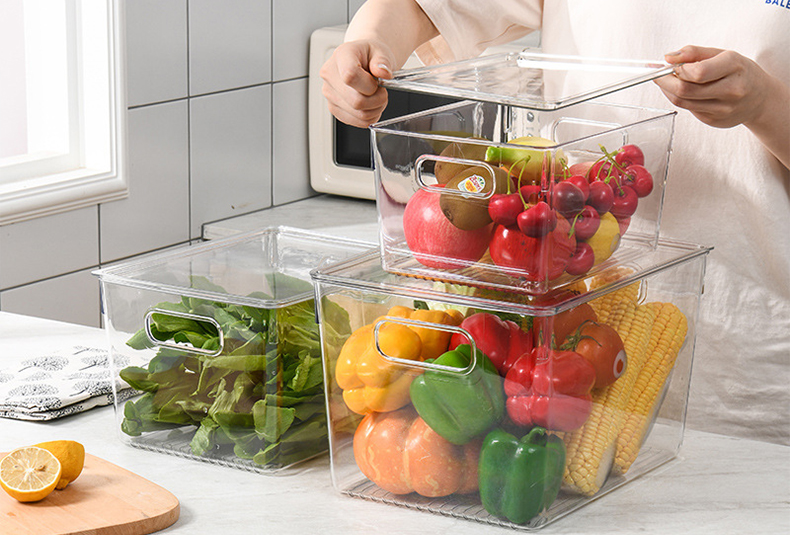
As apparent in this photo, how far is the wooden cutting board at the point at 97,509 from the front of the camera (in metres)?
0.68

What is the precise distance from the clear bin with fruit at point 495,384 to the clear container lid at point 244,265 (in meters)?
0.10

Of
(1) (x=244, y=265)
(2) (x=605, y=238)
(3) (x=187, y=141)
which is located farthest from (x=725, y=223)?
(3) (x=187, y=141)

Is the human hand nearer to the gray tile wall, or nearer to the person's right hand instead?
the person's right hand

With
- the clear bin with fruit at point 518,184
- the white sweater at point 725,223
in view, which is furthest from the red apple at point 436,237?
the white sweater at point 725,223

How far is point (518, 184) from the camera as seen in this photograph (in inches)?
25.9

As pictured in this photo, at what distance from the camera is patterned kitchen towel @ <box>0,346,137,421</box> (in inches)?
35.5

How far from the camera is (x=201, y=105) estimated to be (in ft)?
6.37

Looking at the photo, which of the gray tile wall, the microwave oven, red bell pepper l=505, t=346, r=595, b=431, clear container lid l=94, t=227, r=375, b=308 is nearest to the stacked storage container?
red bell pepper l=505, t=346, r=595, b=431

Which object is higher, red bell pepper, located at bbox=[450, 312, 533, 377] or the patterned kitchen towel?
red bell pepper, located at bbox=[450, 312, 533, 377]

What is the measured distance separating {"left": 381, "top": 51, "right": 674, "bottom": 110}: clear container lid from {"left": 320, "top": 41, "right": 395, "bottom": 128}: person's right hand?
77 millimetres

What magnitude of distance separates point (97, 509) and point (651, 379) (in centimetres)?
42

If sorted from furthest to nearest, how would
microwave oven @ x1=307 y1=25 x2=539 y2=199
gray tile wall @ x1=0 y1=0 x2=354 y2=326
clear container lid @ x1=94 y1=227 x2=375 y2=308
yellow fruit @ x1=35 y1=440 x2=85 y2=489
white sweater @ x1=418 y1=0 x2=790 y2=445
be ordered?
1. microwave oven @ x1=307 y1=25 x2=539 y2=199
2. gray tile wall @ x1=0 y1=0 x2=354 y2=326
3. white sweater @ x1=418 y1=0 x2=790 y2=445
4. clear container lid @ x1=94 y1=227 x2=375 y2=308
5. yellow fruit @ x1=35 y1=440 x2=85 y2=489

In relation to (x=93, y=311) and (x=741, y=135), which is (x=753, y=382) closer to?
(x=741, y=135)

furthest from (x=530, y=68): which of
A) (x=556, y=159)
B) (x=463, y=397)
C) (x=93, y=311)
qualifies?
(x=93, y=311)
